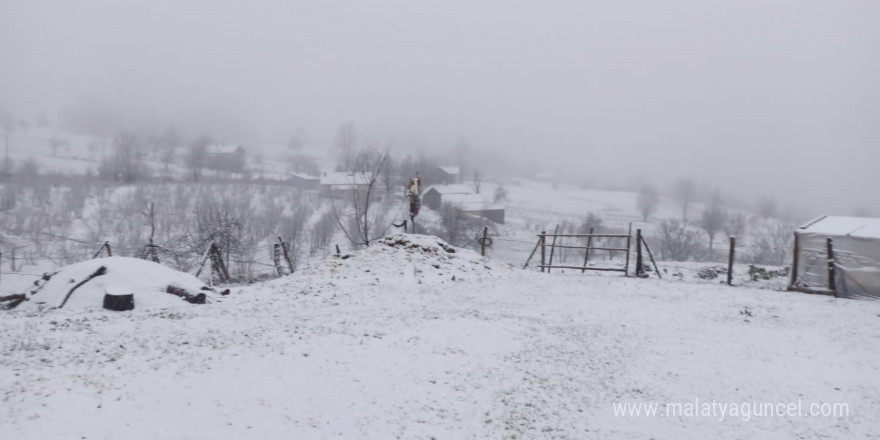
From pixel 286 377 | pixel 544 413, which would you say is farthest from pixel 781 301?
pixel 286 377

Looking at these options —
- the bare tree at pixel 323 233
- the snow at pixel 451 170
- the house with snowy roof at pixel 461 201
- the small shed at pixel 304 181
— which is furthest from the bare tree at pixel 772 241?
the small shed at pixel 304 181

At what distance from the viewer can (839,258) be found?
1556 cm

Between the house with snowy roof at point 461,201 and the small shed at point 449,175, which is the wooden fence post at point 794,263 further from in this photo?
the small shed at point 449,175

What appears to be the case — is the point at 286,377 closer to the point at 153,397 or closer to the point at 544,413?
the point at 153,397

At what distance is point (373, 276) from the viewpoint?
15.1 meters

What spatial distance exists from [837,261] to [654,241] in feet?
141

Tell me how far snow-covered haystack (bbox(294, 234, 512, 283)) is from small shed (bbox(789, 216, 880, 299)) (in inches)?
386

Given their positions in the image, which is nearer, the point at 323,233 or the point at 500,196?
the point at 323,233

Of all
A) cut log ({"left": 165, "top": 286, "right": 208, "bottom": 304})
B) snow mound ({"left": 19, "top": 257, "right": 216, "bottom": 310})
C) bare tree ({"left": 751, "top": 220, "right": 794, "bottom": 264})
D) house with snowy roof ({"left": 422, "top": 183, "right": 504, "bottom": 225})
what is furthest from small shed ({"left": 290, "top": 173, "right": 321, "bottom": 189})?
cut log ({"left": 165, "top": 286, "right": 208, "bottom": 304})

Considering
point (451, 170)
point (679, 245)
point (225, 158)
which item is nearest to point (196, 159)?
point (225, 158)

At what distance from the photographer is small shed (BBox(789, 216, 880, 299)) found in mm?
15016

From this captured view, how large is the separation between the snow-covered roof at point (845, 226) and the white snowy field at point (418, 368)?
353cm

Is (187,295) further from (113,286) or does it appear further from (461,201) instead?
(461,201)

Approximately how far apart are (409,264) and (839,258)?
1359 cm
